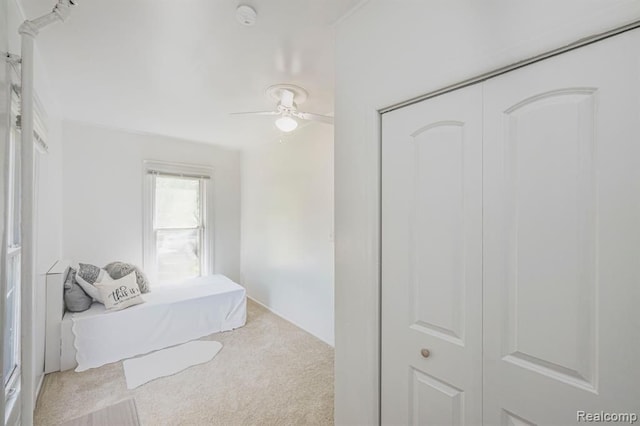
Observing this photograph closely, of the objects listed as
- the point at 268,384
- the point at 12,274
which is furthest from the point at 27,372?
the point at 268,384

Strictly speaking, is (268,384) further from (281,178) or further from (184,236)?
(184,236)

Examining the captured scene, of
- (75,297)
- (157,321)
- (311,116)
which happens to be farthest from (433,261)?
(75,297)

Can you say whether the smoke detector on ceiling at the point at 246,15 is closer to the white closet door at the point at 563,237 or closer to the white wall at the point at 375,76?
the white wall at the point at 375,76

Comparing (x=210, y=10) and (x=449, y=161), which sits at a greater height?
(x=210, y=10)

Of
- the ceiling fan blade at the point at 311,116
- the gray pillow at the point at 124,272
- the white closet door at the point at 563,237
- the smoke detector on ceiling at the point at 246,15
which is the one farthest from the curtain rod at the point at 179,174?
the white closet door at the point at 563,237

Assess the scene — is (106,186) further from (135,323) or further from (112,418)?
(112,418)

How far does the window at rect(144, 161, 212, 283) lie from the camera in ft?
12.8

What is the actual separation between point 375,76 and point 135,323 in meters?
3.09

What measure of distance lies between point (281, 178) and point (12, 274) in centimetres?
273

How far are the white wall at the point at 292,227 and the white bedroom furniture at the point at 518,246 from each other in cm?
179

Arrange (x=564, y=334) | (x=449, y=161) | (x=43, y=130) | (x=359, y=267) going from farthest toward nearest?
1. (x=43, y=130)
2. (x=359, y=267)
3. (x=449, y=161)
4. (x=564, y=334)

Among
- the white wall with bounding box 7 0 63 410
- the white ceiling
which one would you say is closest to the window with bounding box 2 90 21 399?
the white wall with bounding box 7 0 63 410

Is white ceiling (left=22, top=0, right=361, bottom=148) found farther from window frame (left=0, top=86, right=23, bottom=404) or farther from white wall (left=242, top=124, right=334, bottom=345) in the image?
white wall (left=242, top=124, right=334, bottom=345)

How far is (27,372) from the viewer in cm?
102
